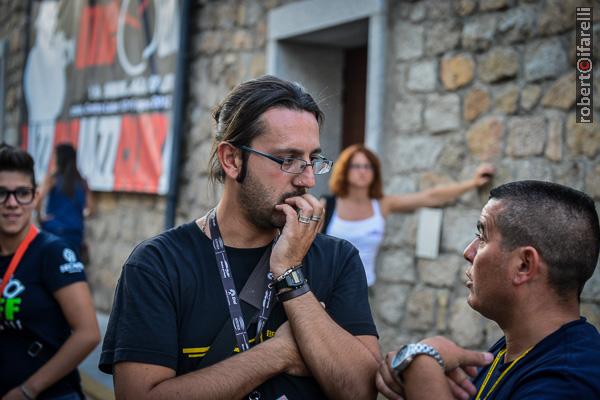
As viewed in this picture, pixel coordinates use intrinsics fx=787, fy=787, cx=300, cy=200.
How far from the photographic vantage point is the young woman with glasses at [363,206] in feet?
19.7

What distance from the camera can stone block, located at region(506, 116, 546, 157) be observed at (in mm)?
5012

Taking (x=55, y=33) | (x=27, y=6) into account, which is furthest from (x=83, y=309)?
(x=27, y=6)

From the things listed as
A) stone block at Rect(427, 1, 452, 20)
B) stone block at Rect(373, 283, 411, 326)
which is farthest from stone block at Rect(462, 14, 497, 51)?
stone block at Rect(373, 283, 411, 326)

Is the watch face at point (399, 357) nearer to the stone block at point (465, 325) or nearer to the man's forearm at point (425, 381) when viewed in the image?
the man's forearm at point (425, 381)

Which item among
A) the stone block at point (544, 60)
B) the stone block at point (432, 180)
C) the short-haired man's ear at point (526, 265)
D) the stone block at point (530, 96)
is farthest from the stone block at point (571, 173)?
the short-haired man's ear at point (526, 265)

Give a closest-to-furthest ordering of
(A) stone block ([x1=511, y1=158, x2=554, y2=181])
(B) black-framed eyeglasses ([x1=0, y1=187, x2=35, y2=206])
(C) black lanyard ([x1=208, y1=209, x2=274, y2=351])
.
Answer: (C) black lanyard ([x1=208, y1=209, x2=274, y2=351]) < (B) black-framed eyeglasses ([x1=0, y1=187, x2=35, y2=206]) < (A) stone block ([x1=511, y1=158, x2=554, y2=181])

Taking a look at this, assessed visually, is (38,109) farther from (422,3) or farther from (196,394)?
(196,394)

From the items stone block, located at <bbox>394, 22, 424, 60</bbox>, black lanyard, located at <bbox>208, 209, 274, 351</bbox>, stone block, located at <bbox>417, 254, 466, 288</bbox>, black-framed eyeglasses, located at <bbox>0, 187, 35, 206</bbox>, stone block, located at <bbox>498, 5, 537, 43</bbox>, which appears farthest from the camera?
stone block, located at <bbox>394, 22, 424, 60</bbox>

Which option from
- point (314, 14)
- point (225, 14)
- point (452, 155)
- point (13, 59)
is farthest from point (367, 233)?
point (13, 59)

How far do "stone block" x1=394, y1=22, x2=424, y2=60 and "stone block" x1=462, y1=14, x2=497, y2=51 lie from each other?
1.41ft

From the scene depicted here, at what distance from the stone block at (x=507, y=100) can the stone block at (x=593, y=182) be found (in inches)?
28.9

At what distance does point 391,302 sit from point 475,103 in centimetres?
166

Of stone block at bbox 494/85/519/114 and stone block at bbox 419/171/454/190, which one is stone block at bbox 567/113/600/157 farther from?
stone block at bbox 419/171/454/190

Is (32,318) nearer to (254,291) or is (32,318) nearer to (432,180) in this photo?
(254,291)
